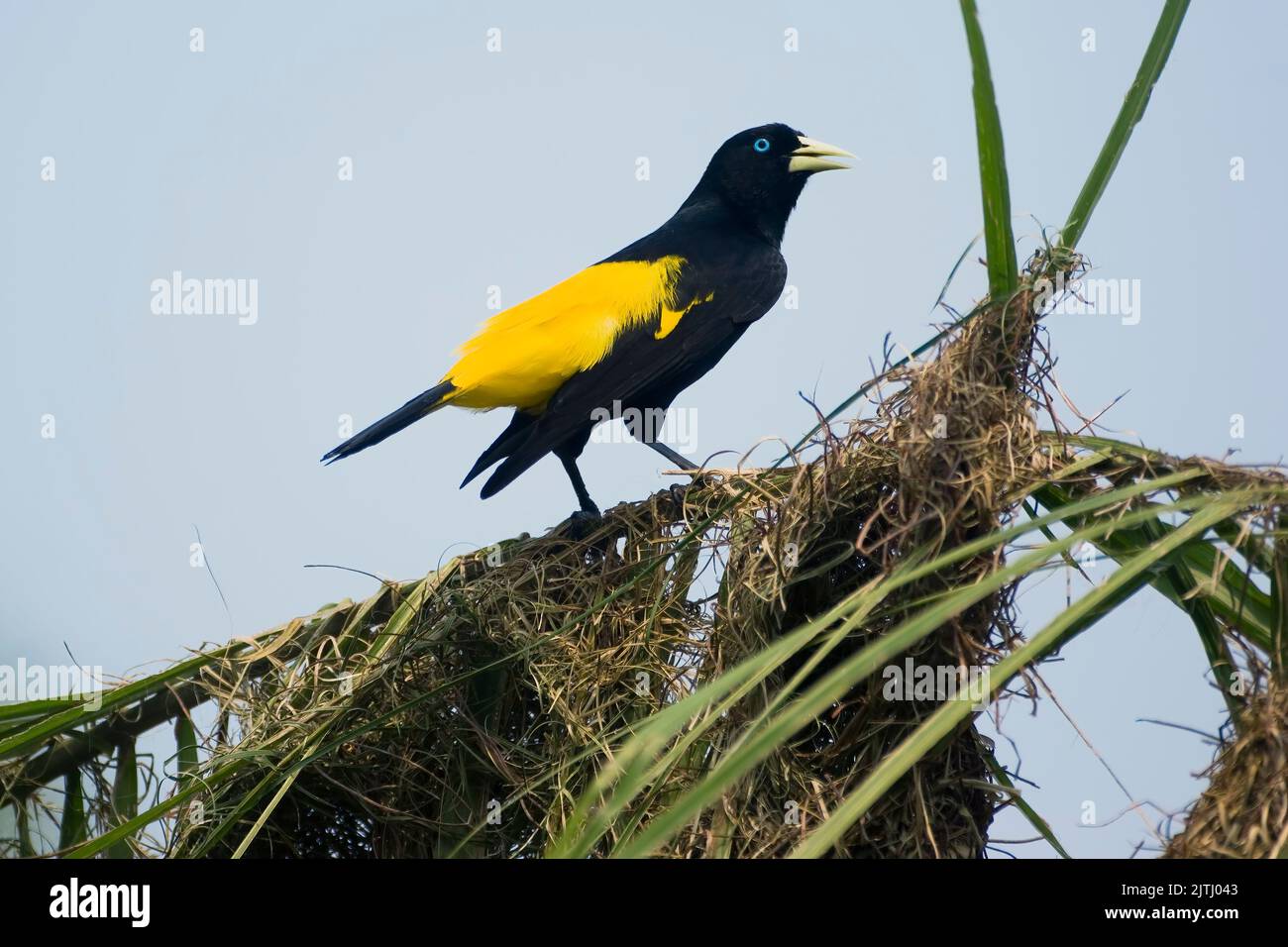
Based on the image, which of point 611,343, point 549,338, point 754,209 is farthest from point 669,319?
point 754,209

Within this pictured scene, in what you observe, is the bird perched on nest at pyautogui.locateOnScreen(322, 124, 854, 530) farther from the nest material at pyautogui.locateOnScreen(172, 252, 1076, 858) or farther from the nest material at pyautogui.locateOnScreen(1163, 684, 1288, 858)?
the nest material at pyautogui.locateOnScreen(1163, 684, 1288, 858)

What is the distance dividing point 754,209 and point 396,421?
6.53ft

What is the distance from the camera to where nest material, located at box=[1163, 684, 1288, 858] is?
1.53m

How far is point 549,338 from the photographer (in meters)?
3.99

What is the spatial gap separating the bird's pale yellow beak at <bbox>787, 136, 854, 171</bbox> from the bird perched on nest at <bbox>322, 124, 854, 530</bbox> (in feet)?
0.97

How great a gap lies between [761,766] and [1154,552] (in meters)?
1.03

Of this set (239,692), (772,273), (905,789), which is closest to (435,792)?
(239,692)

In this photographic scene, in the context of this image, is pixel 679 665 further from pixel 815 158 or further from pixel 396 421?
pixel 815 158

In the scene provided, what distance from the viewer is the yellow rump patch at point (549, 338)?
3920 millimetres

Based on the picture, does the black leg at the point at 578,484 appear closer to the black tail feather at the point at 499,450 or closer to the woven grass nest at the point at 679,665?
the black tail feather at the point at 499,450

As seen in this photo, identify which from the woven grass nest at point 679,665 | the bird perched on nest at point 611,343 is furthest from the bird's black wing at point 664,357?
the woven grass nest at point 679,665

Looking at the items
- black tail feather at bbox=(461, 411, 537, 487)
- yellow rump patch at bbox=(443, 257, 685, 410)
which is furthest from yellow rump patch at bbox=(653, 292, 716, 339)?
black tail feather at bbox=(461, 411, 537, 487)

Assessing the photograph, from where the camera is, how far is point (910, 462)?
2.03 m
